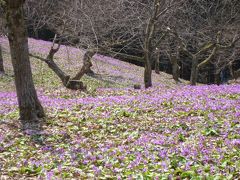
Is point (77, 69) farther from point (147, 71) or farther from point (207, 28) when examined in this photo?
point (147, 71)

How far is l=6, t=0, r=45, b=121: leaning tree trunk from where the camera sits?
465 inches

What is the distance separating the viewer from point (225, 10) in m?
28.9

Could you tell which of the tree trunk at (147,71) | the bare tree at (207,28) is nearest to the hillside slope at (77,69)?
the tree trunk at (147,71)

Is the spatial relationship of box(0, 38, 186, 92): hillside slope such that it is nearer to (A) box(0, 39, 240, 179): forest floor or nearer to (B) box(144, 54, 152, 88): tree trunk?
(B) box(144, 54, 152, 88): tree trunk

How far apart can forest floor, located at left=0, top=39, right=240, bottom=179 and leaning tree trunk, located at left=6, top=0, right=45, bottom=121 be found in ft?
1.88

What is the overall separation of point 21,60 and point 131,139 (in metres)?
4.24

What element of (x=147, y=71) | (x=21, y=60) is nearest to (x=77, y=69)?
(x=147, y=71)

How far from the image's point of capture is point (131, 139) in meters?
10.3

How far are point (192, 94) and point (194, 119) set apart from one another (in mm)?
4368

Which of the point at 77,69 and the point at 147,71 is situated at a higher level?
the point at 147,71

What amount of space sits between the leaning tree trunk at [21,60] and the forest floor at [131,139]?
573 millimetres

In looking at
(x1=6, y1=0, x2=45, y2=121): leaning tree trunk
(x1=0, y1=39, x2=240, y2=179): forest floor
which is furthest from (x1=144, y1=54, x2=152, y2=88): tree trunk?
(x1=6, y1=0, x2=45, y2=121): leaning tree trunk

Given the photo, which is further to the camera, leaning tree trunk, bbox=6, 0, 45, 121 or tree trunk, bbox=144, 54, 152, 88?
tree trunk, bbox=144, 54, 152, 88

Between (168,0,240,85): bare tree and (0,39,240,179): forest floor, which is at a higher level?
(168,0,240,85): bare tree
